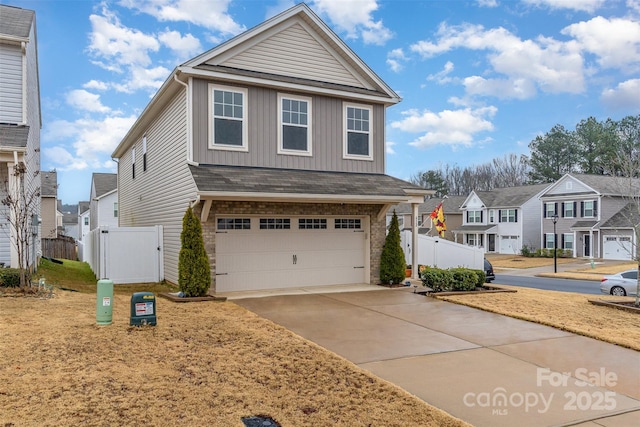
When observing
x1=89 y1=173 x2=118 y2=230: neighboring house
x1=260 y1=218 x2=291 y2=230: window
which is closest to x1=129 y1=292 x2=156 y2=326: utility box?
x1=260 y1=218 x2=291 y2=230: window

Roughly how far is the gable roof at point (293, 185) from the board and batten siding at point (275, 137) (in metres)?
0.25

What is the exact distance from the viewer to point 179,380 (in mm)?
5398

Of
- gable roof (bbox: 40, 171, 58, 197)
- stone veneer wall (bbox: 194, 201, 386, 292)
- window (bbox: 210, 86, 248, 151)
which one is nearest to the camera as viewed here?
stone veneer wall (bbox: 194, 201, 386, 292)

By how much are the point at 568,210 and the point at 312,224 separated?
3570 cm

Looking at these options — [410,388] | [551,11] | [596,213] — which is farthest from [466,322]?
[596,213]

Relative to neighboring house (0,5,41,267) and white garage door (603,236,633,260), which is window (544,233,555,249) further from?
neighboring house (0,5,41,267)

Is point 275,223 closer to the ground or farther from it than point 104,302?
farther from it

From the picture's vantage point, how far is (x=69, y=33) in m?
15.2

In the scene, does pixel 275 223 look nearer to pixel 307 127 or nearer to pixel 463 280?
pixel 307 127

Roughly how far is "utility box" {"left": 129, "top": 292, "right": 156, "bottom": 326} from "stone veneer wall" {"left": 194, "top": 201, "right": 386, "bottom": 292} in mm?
4343

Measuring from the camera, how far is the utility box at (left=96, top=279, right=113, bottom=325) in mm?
7676

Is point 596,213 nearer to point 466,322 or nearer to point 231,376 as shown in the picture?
point 466,322

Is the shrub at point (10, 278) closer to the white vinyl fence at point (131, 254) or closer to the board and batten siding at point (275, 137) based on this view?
the white vinyl fence at point (131, 254)

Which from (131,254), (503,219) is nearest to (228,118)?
(131,254)
